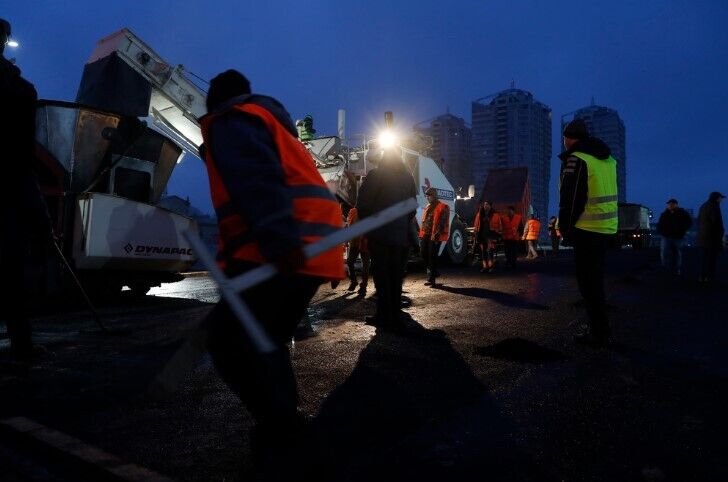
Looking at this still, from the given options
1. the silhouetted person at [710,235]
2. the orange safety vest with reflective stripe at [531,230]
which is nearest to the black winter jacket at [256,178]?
the silhouetted person at [710,235]

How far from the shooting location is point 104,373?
371 centimetres

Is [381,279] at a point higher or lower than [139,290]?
higher

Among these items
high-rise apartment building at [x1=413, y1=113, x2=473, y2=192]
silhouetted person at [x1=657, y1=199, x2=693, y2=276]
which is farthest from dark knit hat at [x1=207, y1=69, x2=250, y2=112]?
high-rise apartment building at [x1=413, y1=113, x2=473, y2=192]

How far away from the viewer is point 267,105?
2162 mm

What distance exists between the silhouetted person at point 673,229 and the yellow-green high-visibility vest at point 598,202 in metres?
7.74

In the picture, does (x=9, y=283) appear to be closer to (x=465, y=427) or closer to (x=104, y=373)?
(x=104, y=373)

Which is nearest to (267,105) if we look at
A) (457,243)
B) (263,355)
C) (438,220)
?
(263,355)

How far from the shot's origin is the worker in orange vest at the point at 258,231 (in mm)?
2020

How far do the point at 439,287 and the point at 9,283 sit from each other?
21.9 feet

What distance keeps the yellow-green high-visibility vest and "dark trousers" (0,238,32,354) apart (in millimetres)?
4316

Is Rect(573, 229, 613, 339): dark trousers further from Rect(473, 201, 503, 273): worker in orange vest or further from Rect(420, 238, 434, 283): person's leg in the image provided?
Rect(473, 201, 503, 273): worker in orange vest

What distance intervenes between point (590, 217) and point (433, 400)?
7.91 ft

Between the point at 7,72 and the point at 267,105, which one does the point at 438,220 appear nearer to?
the point at 7,72

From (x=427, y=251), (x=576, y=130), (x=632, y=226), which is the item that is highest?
(x=632, y=226)
